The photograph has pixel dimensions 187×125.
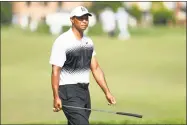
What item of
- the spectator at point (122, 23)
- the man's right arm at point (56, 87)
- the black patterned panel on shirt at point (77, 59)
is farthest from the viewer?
the spectator at point (122, 23)

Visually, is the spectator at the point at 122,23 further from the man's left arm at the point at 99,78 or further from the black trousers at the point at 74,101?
the black trousers at the point at 74,101

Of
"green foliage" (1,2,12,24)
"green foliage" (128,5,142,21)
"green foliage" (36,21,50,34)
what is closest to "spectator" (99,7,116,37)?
"green foliage" (36,21,50,34)

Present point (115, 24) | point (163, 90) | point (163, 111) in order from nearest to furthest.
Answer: point (163, 111), point (163, 90), point (115, 24)

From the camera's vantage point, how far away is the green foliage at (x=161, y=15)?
1136 inches

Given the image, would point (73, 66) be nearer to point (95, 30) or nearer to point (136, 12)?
point (95, 30)

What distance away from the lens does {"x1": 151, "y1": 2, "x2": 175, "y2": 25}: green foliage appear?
28.9 m

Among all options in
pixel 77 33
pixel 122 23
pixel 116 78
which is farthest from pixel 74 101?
pixel 122 23

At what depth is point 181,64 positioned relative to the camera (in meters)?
16.6

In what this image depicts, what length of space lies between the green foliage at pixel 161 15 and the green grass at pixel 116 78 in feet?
15.6

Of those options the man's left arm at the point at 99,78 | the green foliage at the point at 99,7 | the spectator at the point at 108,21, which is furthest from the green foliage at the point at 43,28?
the man's left arm at the point at 99,78

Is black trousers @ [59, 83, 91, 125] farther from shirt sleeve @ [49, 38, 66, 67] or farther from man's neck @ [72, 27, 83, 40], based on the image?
man's neck @ [72, 27, 83, 40]

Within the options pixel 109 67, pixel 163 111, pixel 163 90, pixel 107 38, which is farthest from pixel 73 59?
pixel 107 38

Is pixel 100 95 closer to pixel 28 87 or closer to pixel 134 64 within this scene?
pixel 28 87

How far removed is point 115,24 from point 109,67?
9.14 metres
